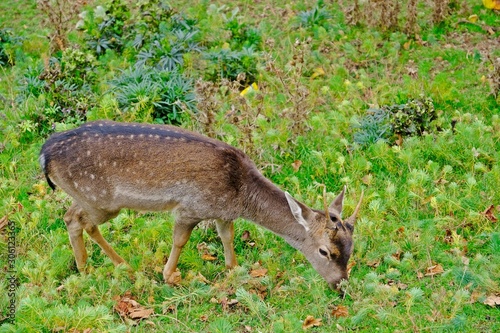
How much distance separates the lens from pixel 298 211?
8.30m

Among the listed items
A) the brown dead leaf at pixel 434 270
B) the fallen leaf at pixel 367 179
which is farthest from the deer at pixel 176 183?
the fallen leaf at pixel 367 179

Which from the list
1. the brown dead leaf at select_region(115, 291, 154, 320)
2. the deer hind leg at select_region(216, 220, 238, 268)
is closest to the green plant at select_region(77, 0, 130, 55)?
the deer hind leg at select_region(216, 220, 238, 268)

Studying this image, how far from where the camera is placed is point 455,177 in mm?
10039

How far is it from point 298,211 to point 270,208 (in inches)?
19.1

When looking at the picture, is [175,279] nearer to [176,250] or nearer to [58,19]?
[176,250]

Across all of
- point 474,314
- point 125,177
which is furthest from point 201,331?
point 474,314

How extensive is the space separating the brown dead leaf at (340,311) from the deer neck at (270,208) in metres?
0.92

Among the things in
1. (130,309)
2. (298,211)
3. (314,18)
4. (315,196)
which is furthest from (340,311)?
(314,18)

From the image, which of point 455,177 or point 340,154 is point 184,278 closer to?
point 340,154

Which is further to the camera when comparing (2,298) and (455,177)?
(455,177)

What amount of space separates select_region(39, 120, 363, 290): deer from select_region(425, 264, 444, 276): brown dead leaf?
2.93 ft

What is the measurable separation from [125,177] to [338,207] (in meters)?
2.25

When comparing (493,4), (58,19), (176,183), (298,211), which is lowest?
(58,19)

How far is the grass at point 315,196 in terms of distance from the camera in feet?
25.8
